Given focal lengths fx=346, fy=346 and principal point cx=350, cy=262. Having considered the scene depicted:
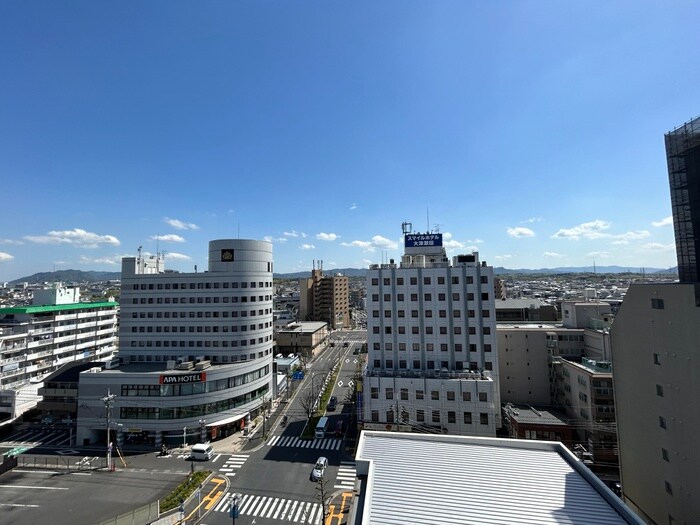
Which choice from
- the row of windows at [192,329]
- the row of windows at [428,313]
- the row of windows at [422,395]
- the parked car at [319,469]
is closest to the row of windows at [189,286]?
the row of windows at [192,329]

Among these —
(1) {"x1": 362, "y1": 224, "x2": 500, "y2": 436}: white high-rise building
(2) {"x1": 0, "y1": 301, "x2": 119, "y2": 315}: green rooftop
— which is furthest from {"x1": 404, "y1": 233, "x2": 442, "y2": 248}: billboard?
(2) {"x1": 0, "y1": 301, "x2": 119, "y2": 315}: green rooftop

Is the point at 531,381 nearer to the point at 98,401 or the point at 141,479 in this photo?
the point at 141,479

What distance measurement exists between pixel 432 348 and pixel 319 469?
72.9 ft

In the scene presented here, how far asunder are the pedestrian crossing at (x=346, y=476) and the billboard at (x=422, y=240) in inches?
1383

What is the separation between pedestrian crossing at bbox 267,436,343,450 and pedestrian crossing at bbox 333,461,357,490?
191 inches

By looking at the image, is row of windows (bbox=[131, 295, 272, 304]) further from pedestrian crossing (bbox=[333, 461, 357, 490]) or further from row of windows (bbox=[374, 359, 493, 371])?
pedestrian crossing (bbox=[333, 461, 357, 490])

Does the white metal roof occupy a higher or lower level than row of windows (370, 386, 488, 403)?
higher

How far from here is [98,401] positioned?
48688mm

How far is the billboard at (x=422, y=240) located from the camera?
60.6 meters

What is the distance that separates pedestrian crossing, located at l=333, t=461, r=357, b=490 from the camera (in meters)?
37.0

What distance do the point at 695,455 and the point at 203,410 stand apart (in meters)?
51.8

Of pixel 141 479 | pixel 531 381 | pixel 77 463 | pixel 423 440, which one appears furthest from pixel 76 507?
pixel 531 381

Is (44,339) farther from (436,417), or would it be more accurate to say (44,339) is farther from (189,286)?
(436,417)

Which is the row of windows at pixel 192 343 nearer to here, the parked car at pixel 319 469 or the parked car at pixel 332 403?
the parked car at pixel 332 403
